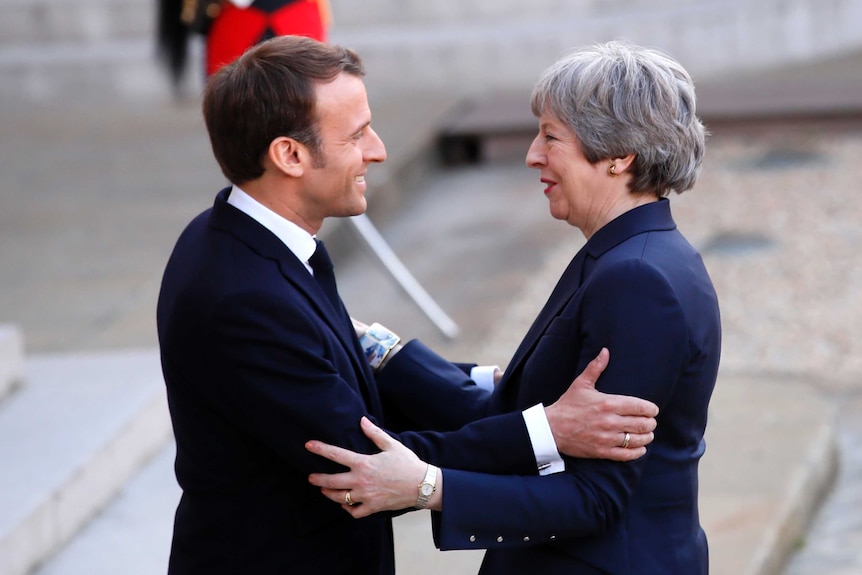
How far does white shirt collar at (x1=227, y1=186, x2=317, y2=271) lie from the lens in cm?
208

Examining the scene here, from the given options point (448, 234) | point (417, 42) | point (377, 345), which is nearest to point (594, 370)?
point (377, 345)

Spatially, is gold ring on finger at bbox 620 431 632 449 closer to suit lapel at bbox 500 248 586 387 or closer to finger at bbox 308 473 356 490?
suit lapel at bbox 500 248 586 387

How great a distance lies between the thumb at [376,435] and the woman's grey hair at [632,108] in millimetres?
570

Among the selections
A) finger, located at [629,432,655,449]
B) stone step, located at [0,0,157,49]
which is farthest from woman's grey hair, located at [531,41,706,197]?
stone step, located at [0,0,157,49]

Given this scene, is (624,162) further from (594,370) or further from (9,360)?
(9,360)

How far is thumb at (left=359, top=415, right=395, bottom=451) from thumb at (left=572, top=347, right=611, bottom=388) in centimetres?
33

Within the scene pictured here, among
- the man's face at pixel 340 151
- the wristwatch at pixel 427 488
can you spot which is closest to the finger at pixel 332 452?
the wristwatch at pixel 427 488

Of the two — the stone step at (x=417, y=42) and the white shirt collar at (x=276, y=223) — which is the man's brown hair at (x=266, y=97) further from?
the stone step at (x=417, y=42)

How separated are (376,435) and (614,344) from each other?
0.41 meters

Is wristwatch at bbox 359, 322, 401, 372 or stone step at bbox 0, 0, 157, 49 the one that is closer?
wristwatch at bbox 359, 322, 401, 372

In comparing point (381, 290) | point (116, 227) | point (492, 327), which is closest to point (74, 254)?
point (116, 227)

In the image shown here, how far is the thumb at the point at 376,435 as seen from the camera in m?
2.01

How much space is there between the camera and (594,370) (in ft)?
6.34

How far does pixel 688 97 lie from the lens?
6.70ft
